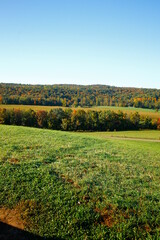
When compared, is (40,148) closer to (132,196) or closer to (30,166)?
(30,166)

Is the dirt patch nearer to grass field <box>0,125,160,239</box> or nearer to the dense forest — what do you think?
grass field <box>0,125,160,239</box>

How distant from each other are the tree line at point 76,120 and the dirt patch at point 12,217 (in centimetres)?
7238

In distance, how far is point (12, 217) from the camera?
6820 millimetres

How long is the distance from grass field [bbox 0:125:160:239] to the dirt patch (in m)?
0.13

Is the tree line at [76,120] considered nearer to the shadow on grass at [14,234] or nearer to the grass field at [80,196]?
the grass field at [80,196]

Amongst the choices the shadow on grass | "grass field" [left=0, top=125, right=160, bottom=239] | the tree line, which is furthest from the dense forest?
the shadow on grass

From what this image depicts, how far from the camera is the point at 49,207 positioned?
292 inches

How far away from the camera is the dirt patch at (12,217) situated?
6.50 meters

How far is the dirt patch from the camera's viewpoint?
21.3 feet

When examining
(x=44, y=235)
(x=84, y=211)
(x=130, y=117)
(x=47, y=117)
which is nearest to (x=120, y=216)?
A: (x=84, y=211)

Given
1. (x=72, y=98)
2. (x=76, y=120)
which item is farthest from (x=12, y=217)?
(x=72, y=98)

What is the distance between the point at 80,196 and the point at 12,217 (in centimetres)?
285

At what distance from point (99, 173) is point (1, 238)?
6393 mm

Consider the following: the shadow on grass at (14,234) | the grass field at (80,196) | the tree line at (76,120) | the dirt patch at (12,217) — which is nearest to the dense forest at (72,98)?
the tree line at (76,120)
